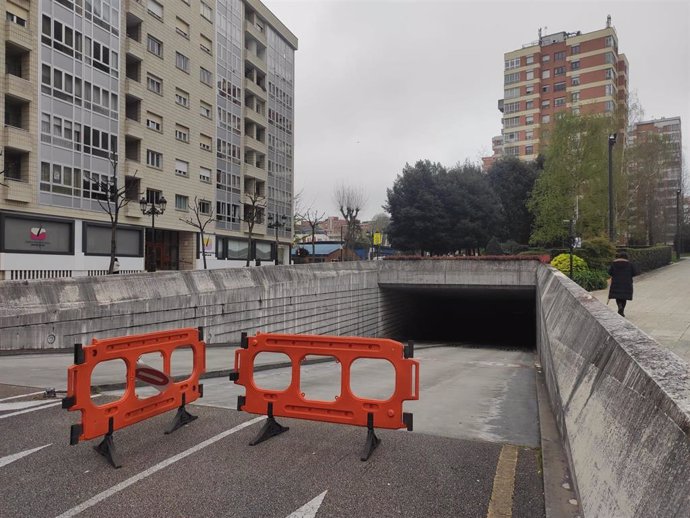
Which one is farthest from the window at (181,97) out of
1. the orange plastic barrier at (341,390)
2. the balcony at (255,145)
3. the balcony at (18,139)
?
the orange plastic barrier at (341,390)

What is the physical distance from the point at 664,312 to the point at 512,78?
67961mm

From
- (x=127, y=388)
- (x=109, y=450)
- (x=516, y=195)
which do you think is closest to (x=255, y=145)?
(x=516, y=195)

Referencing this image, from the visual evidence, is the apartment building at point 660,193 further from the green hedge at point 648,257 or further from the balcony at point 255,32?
the balcony at point 255,32

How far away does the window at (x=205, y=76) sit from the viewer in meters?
38.1

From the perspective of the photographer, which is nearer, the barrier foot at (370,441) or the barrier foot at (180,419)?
the barrier foot at (370,441)

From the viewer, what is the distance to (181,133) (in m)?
36.1

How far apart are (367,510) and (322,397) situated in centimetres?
349

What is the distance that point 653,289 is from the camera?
749 inches

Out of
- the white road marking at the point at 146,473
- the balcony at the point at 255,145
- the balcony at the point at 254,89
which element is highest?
the balcony at the point at 254,89

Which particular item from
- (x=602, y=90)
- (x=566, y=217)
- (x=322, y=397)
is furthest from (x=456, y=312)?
(x=602, y=90)

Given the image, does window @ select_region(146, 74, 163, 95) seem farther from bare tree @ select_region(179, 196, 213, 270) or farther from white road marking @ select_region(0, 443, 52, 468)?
white road marking @ select_region(0, 443, 52, 468)

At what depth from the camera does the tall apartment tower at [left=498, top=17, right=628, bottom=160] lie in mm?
63312

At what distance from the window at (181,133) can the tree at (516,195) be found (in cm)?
3076

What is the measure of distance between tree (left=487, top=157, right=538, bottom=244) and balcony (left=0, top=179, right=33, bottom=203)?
133 feet
